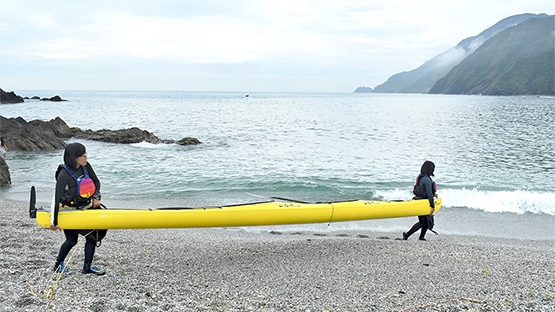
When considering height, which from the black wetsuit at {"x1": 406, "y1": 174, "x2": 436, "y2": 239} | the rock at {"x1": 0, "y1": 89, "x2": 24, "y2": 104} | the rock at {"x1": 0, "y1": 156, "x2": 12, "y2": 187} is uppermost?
the rock at {"x1": 0, "y1": 89, "x2": 24, "y2": 104}

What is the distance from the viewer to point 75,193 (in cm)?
531

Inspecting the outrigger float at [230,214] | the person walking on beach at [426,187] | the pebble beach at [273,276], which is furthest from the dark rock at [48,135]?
the person walking on beach at [426,187]

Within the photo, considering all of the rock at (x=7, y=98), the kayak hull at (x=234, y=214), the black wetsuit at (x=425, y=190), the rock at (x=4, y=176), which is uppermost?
the rock at (x=7, y=98)

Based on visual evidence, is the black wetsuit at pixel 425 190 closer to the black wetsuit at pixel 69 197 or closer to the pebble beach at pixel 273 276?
the pebble beach at pixel 273 276

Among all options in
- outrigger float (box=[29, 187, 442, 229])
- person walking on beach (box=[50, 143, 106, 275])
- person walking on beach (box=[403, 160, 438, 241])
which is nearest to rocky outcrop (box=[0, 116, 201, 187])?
outrigger float (box=[29, 187, 442, 229])

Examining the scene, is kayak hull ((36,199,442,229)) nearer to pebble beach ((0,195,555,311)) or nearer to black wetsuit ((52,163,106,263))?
black wetsuit ((52,163,106,263))

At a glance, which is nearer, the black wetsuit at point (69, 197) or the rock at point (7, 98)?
the black wetsuit at point (69, 197)

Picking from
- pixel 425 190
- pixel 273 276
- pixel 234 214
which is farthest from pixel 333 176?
pixel 273 276

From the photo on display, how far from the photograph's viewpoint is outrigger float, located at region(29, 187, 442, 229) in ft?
18.1

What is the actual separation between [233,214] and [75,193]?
2.53 metres

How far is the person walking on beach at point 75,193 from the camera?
503 cm

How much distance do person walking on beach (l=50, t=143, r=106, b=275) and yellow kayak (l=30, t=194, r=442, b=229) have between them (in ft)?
0.36

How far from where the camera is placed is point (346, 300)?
5008 millimetres

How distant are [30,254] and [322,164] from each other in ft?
52.1
